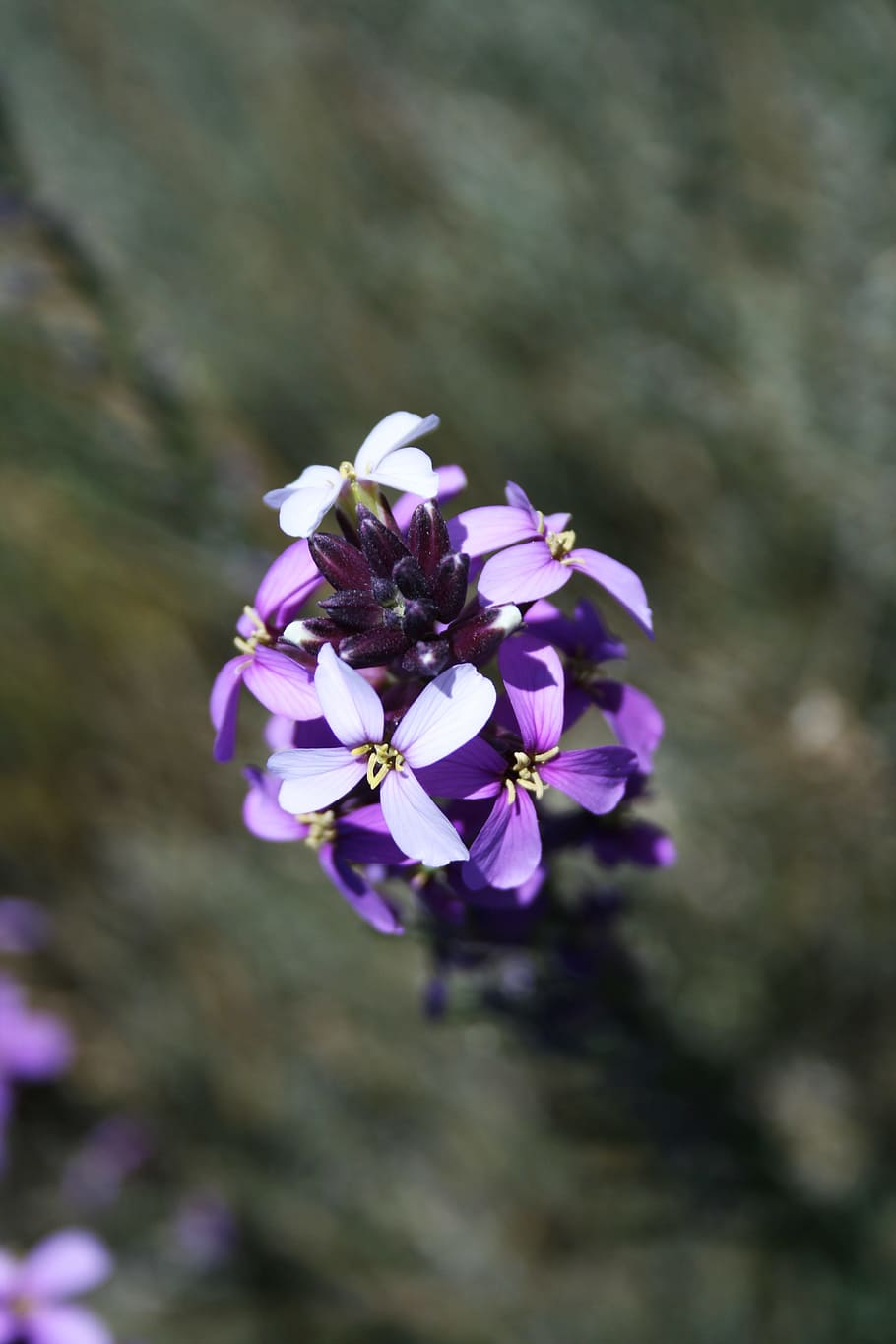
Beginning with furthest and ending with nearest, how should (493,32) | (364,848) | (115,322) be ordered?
(493,32) < (115,322) < (364,848)

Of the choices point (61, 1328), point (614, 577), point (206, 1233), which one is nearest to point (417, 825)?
point (614, 577)

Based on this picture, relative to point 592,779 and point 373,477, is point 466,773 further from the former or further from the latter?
point 373,477

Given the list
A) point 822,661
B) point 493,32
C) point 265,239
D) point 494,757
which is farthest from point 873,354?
point 265,239

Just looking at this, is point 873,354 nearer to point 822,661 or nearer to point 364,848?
point 822,661

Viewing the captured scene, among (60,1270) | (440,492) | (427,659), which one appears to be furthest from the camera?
(60,1270)

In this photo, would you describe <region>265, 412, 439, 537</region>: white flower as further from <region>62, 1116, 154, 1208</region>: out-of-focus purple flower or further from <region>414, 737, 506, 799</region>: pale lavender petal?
<region>62, 1116, 154, 1208</region>: out-of-focus purple flower

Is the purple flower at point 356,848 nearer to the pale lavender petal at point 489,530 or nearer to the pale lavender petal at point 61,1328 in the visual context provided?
the pale lavender petal at point 489,530

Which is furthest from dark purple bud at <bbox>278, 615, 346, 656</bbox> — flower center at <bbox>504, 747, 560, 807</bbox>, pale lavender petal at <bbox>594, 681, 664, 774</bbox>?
pale lavender petal at <bbox>594, 681, 664, 774</bbox>
